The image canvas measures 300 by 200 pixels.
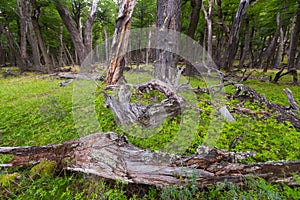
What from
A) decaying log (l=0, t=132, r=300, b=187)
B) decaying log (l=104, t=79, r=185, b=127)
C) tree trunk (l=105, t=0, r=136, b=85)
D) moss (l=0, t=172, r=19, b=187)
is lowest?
moss (l=0, t=172, r=19, b=187)

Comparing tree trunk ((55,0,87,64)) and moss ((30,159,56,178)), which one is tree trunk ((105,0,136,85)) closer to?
tree trunk ((55,0,87,64))

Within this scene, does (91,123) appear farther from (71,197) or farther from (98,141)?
(71,197)

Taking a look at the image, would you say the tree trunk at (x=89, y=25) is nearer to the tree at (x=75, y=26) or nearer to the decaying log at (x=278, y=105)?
the tree at (x=75, y=26)

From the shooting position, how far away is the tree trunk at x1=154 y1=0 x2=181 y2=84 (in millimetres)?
5254

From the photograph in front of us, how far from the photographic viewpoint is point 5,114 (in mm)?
3867

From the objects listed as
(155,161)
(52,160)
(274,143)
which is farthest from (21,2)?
(274,143)

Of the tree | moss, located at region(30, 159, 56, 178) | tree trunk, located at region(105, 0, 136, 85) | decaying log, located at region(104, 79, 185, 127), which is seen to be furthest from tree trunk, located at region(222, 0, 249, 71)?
moss, located at region(30, 159, 56, 178)

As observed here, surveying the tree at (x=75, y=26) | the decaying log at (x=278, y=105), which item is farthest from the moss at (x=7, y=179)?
the tree at (x=75, y=26)

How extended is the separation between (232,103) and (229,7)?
36.7 ft

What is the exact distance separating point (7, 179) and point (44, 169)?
0.35 metres

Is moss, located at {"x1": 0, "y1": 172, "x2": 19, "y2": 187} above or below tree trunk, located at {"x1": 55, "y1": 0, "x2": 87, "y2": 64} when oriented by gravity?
below

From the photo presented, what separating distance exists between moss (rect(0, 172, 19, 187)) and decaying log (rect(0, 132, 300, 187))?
0.59 feet

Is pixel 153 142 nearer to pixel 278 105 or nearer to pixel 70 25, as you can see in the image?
pixel 278 105

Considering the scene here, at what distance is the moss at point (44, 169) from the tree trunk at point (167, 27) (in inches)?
151
